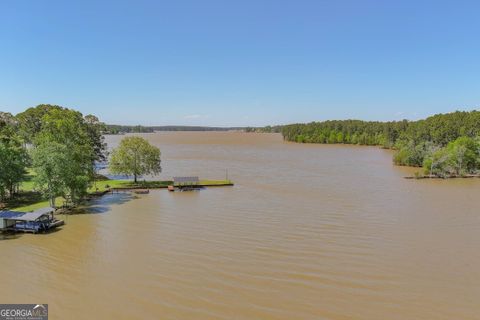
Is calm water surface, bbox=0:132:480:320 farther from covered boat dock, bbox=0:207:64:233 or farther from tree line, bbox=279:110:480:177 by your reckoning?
tree line, bbox=279:110:480:177

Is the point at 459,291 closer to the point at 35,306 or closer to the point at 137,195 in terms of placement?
the point at 35,306

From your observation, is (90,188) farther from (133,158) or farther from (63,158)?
(133,158)

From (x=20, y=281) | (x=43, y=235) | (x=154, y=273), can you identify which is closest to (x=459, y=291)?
(x=154, y=273)

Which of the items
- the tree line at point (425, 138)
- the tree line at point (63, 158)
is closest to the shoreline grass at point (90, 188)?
the tree line at point (63, 158)

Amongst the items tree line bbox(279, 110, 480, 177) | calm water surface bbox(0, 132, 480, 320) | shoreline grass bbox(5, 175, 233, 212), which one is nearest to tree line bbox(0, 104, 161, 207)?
shoreline grass bbox(5, 175, 233, 212)

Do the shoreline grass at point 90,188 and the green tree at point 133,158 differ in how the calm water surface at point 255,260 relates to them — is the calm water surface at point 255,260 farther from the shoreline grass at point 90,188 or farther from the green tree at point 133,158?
A: the green tree at point 133,158

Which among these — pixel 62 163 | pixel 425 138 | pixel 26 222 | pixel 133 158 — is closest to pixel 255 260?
pixel 26 222
